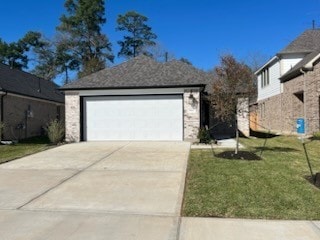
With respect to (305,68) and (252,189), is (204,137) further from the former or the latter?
(252,189)

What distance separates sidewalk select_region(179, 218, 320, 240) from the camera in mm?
5145

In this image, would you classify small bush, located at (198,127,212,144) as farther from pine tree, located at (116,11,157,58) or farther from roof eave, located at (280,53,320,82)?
pine tree, located at (116,11,157,58)

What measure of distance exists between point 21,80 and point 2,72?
210cm

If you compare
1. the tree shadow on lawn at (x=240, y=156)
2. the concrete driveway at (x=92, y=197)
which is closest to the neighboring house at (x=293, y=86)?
the tree shadow on lawn at (x=240, y=156)

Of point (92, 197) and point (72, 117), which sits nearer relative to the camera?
point (92, 197)

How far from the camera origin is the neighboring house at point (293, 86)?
20109mm

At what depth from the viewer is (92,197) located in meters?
7.35

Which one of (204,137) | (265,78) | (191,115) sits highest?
(265,78)

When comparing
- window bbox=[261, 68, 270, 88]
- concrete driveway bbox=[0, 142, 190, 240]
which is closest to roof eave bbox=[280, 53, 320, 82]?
window bbox=[261, 68, 270, 88]

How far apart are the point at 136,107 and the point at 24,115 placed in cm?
813

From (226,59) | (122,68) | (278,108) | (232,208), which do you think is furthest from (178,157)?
(278,108)

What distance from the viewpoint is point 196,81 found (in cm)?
1812

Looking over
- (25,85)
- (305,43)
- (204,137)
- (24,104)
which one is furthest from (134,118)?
(305,43)

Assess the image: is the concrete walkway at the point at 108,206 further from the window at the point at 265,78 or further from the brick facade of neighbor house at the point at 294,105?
the window at the point at 265,78
